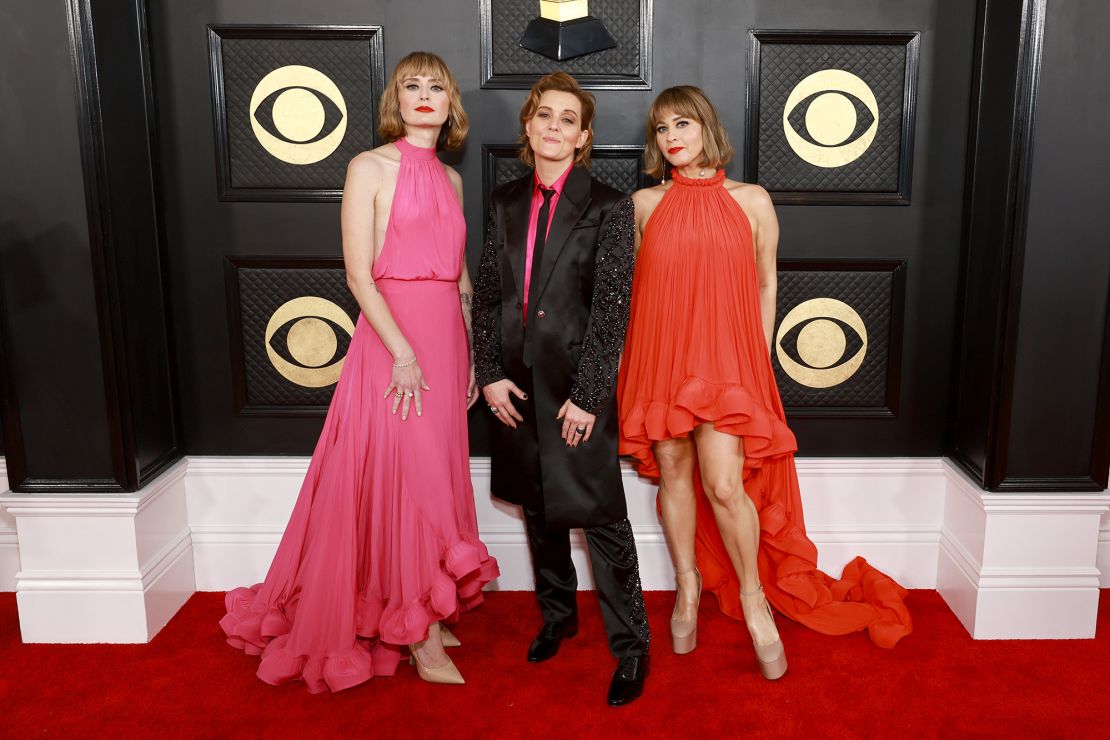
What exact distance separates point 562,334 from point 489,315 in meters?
0.24

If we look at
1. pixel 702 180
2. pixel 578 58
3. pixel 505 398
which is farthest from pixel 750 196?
pixel 505 398

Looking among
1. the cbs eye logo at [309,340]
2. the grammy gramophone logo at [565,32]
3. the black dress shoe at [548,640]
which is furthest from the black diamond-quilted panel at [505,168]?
the black dress shoe at [548,640]

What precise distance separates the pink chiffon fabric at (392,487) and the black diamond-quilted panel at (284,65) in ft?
1.65

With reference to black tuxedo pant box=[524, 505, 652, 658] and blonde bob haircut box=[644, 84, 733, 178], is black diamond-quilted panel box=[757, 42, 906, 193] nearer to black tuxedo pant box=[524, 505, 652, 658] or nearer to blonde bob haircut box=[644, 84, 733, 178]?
blonde bob haircut box=[644, 84, 733, 178]

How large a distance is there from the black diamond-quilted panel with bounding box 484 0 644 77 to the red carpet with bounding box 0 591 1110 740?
189 cm

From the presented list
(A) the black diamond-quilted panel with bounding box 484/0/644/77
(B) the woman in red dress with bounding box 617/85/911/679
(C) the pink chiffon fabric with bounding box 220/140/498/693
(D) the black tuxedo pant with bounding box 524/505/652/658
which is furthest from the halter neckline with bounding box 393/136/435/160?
(D) the black tuxedo pant with bounding box 524/505/652/658

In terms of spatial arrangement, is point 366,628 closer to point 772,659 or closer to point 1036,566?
point 772,659

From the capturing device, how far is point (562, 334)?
224 centimetres

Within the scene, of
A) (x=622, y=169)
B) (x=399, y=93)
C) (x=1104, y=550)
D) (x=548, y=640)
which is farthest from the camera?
(x=1104, y=550)

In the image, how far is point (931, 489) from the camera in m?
2.92

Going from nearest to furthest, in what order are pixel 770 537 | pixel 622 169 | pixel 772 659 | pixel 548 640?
pixel 772 659, pixel 548 640, pixel 770 537, pixel 622 169

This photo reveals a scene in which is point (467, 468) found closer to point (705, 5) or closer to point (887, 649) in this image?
point (887, 649)

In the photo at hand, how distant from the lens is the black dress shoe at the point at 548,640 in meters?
2.52

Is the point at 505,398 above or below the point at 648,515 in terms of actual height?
above
